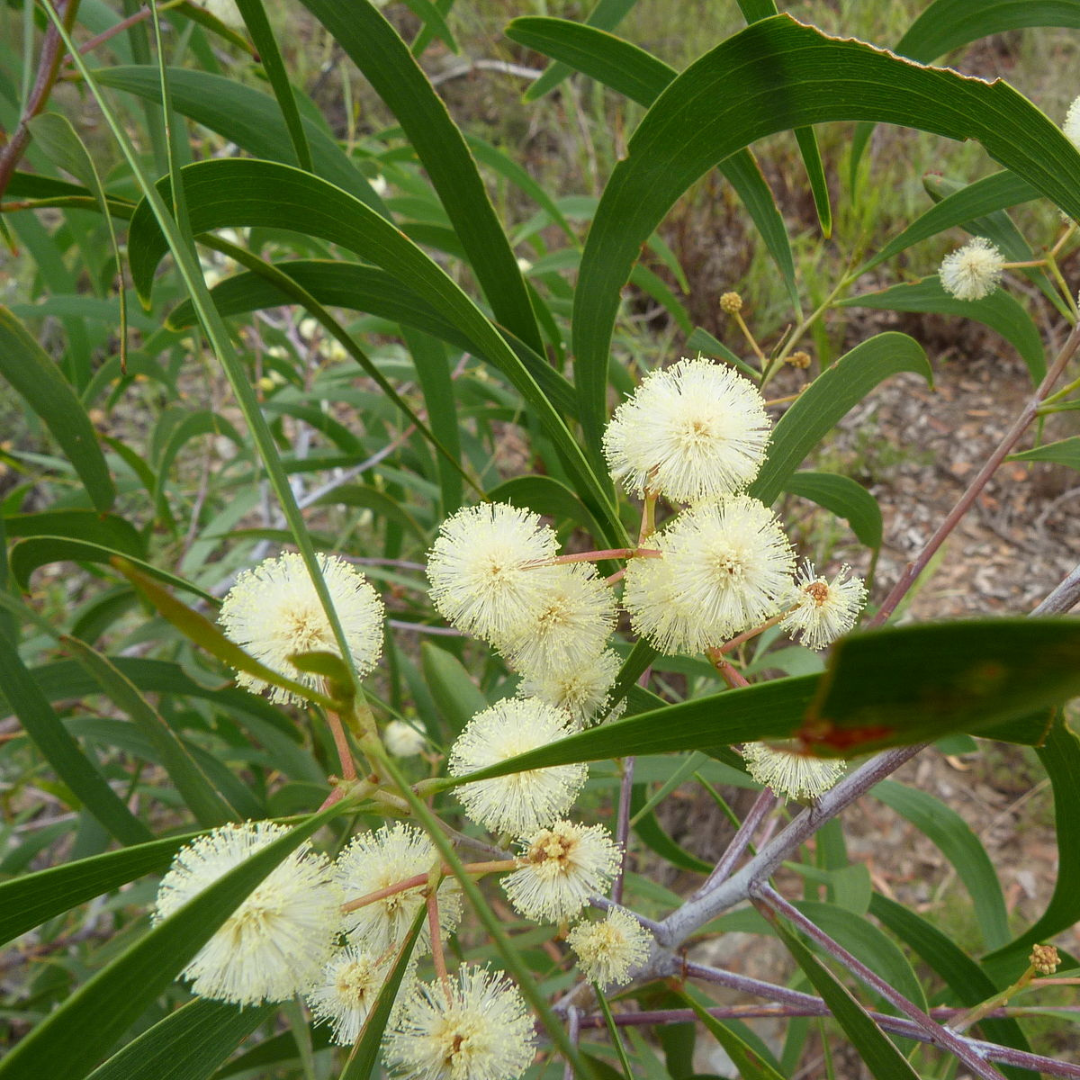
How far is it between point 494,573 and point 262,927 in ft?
0.81

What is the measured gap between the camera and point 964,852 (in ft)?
3.32

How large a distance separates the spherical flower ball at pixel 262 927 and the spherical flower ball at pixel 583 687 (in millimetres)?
200

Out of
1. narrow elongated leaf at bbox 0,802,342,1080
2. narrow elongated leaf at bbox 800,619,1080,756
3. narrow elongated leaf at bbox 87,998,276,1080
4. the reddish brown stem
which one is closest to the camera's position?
narrow elongated leaf at bbox 800,619,1080,756

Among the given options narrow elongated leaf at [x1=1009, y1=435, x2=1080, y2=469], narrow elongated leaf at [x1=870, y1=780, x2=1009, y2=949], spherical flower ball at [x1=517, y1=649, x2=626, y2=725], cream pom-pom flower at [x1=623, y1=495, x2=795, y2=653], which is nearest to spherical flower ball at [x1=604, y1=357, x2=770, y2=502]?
cream pom-pom flower at [x1=623, y1=495, x2=795, y2=653]

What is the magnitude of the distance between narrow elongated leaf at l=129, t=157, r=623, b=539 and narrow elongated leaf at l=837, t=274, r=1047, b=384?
21.6 inches

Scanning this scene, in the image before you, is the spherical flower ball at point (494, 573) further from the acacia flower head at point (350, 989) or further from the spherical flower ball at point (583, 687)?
the acacia flower head at point (350, 989)

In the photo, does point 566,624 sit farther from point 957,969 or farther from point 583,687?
point 957,969

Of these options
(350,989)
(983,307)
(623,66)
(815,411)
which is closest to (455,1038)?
(350,989)

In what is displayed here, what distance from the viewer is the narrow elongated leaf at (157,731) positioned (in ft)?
2.21

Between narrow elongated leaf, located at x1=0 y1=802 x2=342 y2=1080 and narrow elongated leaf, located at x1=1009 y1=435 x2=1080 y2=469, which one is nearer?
narrow elongated leaf, located at x1=0 y1=802 x2=342 y2=1080

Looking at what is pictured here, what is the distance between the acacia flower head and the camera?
0.54 m

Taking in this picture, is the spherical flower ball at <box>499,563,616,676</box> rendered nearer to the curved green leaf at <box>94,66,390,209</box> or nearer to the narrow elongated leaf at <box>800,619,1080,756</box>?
the narrow elongated leaf at <box>800,619,1080,756</box>

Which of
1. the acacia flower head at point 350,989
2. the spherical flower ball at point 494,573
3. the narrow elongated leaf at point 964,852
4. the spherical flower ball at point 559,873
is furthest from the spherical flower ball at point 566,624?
the narrow elongated leaf at point 964,852

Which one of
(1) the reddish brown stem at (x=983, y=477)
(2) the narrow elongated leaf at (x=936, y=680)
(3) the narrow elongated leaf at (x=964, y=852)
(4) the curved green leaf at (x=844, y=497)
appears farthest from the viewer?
(3) the narrow elongated leaf at (x=964, y=852)
